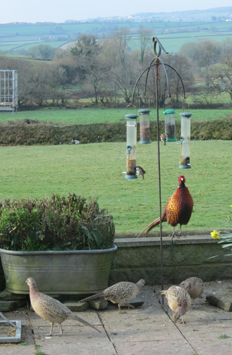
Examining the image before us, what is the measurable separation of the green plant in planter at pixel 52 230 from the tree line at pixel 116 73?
13.5 m

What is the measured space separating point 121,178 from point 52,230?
9.53 metres

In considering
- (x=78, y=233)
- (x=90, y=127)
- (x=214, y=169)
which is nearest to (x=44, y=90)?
(x=90, y=127)

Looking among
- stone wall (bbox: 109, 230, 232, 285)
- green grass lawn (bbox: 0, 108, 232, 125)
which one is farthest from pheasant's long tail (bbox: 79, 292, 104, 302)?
green grass lawn (bbox: 0, 108, 232, 125)

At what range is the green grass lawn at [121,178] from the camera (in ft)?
27.2

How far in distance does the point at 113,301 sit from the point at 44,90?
15.1 metres

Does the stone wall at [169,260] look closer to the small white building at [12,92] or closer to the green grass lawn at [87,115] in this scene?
the small white building at [12,92]

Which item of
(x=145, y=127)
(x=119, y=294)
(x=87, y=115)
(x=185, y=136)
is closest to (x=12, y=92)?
(x=145, y=127)

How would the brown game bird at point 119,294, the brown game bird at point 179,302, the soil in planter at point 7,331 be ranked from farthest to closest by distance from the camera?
the brown game bird at point 119,294
the brown game bird at point 179,302
the soil in planter at point 7,331

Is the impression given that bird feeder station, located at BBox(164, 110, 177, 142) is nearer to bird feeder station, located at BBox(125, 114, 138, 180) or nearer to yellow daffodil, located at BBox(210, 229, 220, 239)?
bird feeder station, located at BBox(125, 114, 138, 180)

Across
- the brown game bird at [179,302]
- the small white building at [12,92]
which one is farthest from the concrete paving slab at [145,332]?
the small white building at [12,92]

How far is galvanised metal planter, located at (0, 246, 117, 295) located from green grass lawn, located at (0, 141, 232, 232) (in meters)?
2.56

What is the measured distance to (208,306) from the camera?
3.89m

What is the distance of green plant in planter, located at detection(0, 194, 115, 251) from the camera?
3.80 meters

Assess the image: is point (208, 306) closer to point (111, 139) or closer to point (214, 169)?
point (214, 169)
